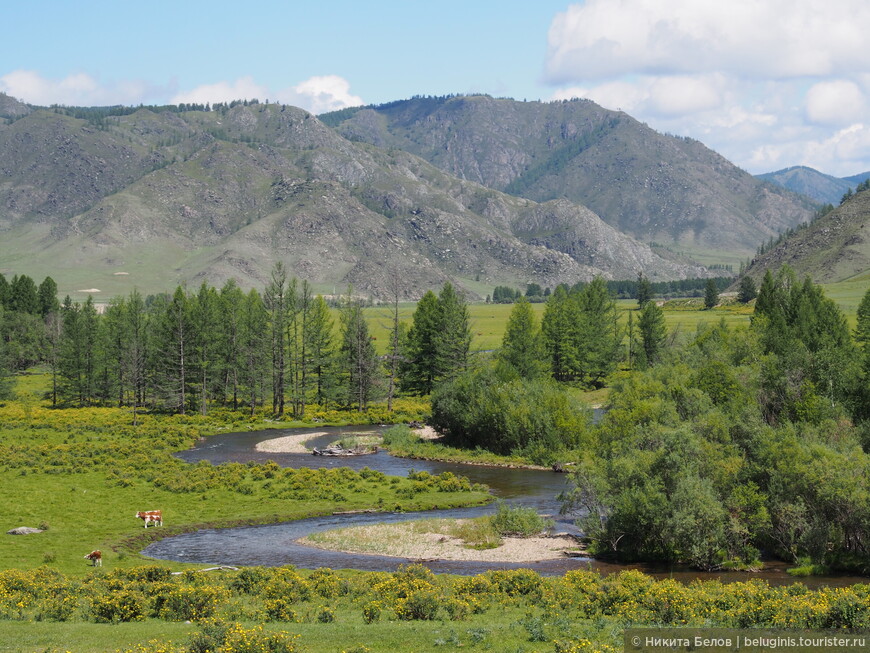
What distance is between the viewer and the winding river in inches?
1652

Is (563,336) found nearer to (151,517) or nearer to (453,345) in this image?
(453,345)

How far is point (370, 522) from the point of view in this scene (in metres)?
54.1

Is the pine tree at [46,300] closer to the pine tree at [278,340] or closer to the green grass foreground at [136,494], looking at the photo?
the pine tree at [278,340]

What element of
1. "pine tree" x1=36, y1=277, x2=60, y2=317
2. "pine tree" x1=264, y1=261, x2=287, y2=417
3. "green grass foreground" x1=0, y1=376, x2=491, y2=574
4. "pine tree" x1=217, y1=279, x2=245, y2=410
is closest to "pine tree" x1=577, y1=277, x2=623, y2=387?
"pine tree" x1=264, y1=261, x2=287, y2=417

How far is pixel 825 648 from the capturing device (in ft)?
73.9

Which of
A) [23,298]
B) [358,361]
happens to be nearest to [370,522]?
[358,361]

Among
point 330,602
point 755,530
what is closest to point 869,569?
point 755,530

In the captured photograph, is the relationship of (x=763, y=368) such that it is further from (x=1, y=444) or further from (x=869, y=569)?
(x=1, y=444)

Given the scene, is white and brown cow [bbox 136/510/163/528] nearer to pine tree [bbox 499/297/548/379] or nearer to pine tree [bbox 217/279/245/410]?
pine tree [bbox 499/297/548/379]

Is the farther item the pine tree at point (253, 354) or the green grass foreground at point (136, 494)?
the pine tree at point (253, 354)

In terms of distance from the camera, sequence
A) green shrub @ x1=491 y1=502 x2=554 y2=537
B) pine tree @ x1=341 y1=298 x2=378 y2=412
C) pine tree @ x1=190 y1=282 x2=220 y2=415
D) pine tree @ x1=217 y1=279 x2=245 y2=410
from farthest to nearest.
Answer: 1. pine tree @ x1=217 y1=279 x2=245 y2=410
2. pine tree @ x1=341 y1=298 x2=378 y2=412
3. pine tree @ x1=190 y1=282 x2=220 y2=415
4. green shrub @ x1=491 y1=502 x2=554 y2=537

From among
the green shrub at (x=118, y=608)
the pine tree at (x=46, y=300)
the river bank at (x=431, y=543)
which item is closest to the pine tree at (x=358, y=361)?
the river bank at (x=431, y=543)

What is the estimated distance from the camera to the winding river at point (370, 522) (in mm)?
41969

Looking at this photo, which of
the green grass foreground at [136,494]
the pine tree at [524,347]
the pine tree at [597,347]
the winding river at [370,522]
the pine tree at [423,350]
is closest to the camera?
the winding river at [370,522]
